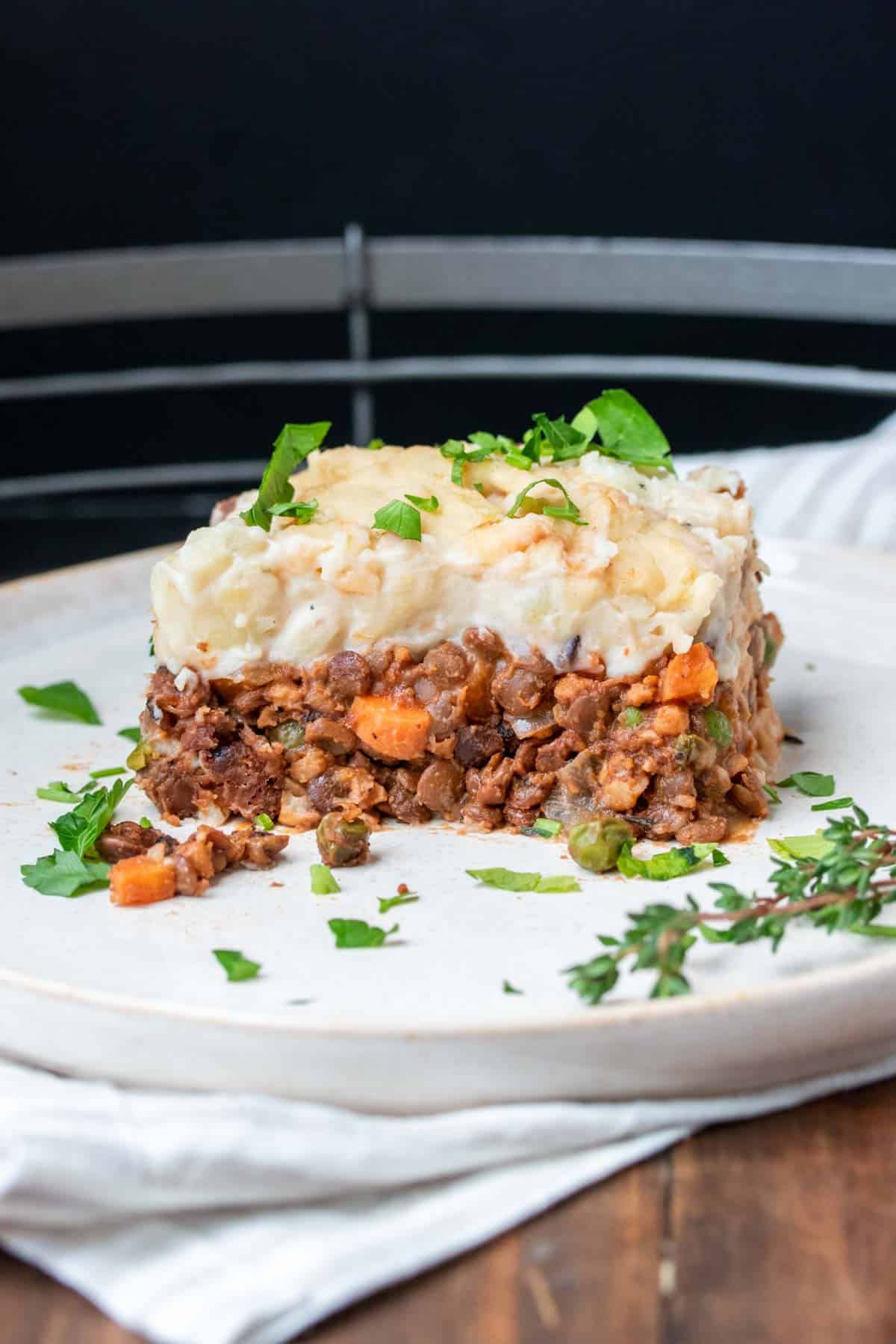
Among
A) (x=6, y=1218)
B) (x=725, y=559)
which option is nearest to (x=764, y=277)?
(x=725, y=559)

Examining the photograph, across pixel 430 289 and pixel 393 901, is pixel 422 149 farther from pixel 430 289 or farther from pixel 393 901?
pixel 393 901

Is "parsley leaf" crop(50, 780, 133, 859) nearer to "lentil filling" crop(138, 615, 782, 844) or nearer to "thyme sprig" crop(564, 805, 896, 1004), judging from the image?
"lentil filling" crop(138, 615, 782, 844)

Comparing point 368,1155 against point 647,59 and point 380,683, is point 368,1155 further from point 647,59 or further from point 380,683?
point 647,59

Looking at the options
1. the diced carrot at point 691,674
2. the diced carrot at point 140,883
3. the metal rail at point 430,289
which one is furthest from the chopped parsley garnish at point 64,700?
the metal rail at point 430,289

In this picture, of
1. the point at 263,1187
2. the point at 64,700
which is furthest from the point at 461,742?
the point at 263,1187

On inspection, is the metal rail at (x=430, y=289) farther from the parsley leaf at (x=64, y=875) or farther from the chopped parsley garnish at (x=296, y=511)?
the parsley leaf at (x=64, y=875)

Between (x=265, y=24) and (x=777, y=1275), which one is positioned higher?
(x=265, y=24)

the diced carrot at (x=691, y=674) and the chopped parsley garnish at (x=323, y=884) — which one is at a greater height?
the diced carrot at (x=691, y=674)
